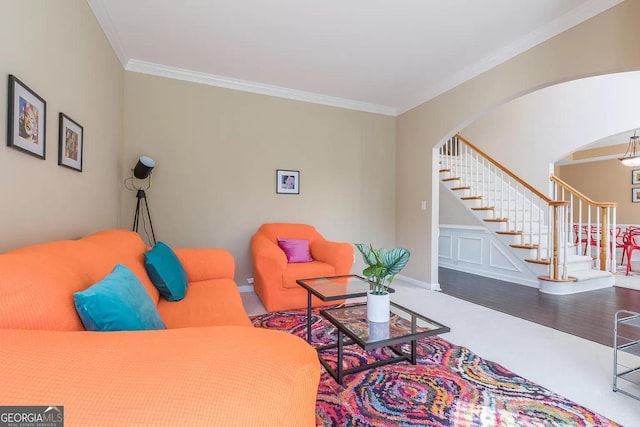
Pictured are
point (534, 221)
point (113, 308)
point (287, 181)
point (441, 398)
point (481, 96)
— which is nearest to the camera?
point (113, 308)

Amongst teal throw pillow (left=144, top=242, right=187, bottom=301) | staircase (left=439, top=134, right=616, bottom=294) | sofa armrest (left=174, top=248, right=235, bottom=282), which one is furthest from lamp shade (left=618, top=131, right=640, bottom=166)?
teal throw pillow (left=144, top=242, right=187, bottom=301)

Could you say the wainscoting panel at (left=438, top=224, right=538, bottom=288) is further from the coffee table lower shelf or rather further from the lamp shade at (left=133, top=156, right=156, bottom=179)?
the lamp shade at (left=133, top=156, right=156, bottom=179)

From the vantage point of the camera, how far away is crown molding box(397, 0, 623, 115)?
227cm

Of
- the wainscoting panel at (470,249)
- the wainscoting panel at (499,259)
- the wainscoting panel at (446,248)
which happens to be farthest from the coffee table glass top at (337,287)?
the wainscoting panel at (446,248)

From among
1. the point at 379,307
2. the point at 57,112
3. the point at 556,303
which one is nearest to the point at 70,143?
the point at 57,112

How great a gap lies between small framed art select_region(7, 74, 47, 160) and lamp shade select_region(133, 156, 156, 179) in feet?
4.16

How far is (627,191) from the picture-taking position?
20.7 ft

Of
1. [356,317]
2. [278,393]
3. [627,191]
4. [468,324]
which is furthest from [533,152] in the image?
[278,393]

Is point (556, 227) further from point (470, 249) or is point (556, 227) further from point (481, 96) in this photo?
point (481, 96)

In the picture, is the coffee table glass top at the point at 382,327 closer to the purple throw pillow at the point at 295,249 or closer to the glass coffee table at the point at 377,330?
the glass coffee table at the point at 377,330

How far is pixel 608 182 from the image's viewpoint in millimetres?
6648

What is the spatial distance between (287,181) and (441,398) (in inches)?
118

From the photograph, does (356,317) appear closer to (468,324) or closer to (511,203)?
(468,324)

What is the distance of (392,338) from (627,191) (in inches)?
314
